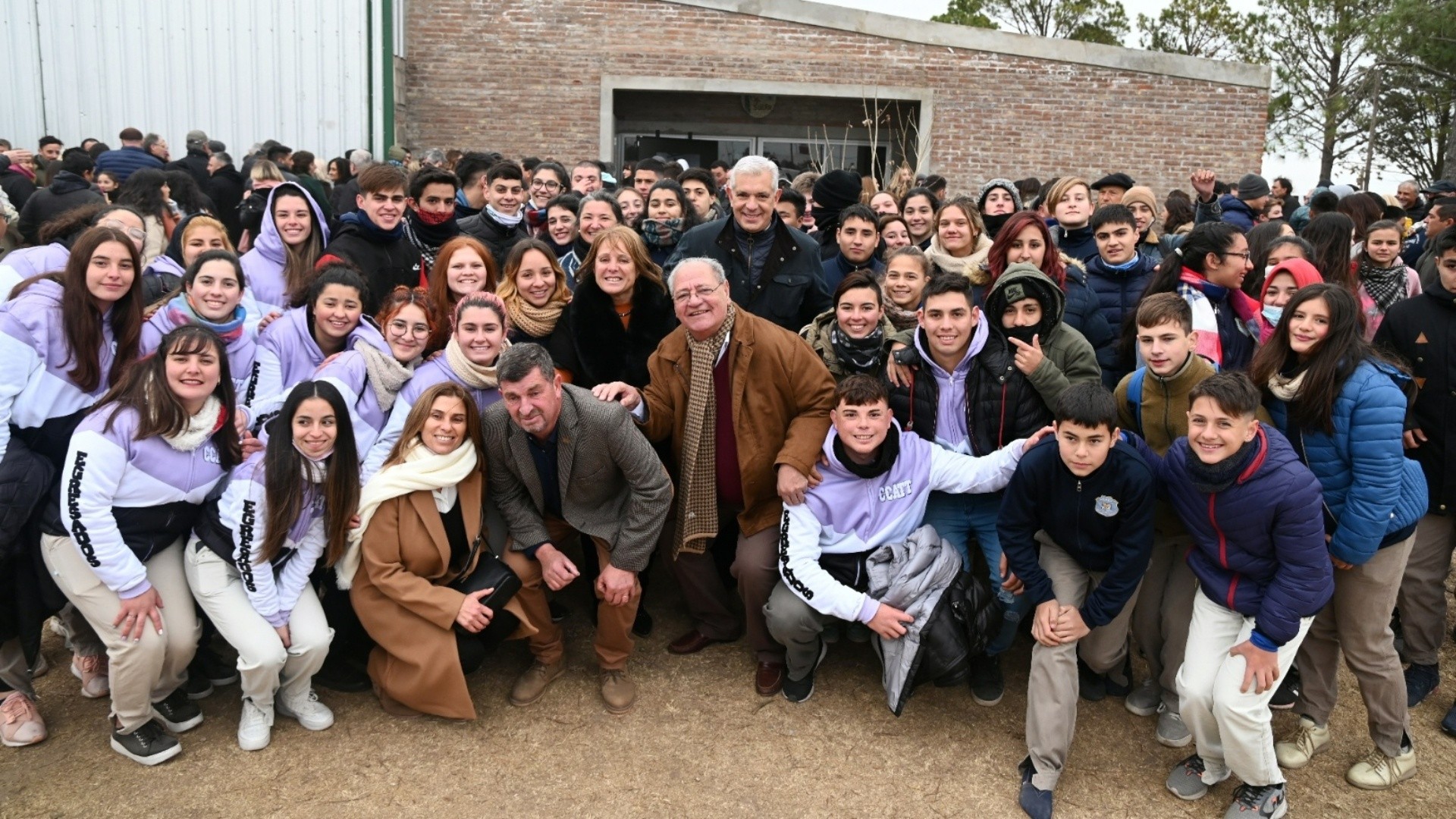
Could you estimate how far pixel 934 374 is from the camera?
13.6 feet

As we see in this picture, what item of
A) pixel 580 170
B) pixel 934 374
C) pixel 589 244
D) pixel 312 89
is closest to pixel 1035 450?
pixel 934 374

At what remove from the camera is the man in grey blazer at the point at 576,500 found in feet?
12.9

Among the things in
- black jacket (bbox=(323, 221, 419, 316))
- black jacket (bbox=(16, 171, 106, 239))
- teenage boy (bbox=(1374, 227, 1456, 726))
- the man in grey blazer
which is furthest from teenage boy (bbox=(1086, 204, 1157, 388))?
black jacket (bbox=(16, 171, 106, 239))

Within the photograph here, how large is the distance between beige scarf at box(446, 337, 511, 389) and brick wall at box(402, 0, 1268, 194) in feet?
35.9

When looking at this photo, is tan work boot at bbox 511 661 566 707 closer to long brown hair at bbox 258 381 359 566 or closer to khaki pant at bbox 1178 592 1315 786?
long brown hair at bbox 258 381 359 566

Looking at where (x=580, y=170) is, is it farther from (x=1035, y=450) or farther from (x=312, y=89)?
(x=312, y=89)

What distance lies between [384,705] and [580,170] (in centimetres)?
421

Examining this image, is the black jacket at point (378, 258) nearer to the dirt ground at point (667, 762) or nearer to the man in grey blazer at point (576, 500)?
the man in grey blazer at point (576, 500)

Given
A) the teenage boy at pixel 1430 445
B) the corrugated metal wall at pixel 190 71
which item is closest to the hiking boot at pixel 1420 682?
the teenage boy at pixel 1430 445

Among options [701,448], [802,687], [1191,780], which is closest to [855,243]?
[701,448]

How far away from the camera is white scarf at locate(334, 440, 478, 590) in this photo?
12.3 ft

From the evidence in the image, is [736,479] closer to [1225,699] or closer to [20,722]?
[1225,699]

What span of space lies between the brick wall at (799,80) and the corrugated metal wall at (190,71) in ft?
3.67

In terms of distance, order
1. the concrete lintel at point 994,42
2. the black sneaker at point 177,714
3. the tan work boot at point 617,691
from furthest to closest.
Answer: the concrete lintel at point 994,42
the tan work boot at point 617,691
the black sneaker at point 177,714
